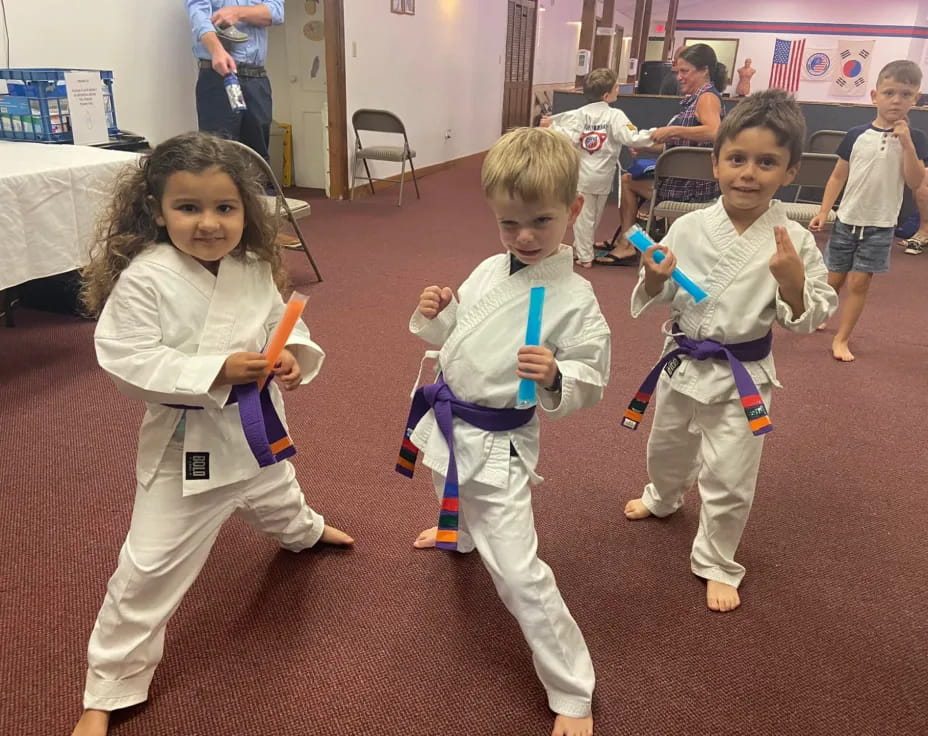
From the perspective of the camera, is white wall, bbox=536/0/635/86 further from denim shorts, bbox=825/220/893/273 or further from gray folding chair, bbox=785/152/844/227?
denim shorts, bbox=825/220/893/273

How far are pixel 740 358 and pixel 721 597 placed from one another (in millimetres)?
524

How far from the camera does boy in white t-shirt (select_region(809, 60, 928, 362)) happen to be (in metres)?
2.59

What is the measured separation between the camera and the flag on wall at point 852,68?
12469 mm

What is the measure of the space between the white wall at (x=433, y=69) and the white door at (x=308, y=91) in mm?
246

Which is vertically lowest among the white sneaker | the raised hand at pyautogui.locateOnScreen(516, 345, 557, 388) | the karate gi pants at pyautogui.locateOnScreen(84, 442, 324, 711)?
the white sneaker

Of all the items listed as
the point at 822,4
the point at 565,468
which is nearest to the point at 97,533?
the point at 565,468

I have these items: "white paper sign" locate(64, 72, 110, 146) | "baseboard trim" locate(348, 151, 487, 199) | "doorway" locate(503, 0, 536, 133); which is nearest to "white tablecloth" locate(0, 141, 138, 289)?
"white paper sign" locate(64, 72, 110, 146)

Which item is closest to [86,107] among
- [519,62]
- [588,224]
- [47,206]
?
[47,206]

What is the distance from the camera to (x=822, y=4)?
1241cm

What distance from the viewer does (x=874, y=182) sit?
106 inches

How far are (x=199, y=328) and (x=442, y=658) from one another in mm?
768

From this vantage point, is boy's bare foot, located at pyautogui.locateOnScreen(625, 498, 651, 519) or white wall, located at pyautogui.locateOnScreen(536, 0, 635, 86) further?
white wall, located at pyautogui.locateOnScreen(536, 0, 635, 86)

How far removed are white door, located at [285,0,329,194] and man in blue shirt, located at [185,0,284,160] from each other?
1.71 meters

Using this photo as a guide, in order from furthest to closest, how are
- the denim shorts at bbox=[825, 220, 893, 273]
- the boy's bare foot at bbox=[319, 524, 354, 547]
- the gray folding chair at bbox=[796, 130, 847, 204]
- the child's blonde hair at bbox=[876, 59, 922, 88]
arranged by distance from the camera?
the gray folding chair at bbox=[796, 130, 847, 204]
the denim shorts at bbox=[825, 220, 893, 273]
the child's blonde hair at bbox=[876, 59, 922, 88]
the boy's bare foot at bbox=[319, 524, 354, 547]
